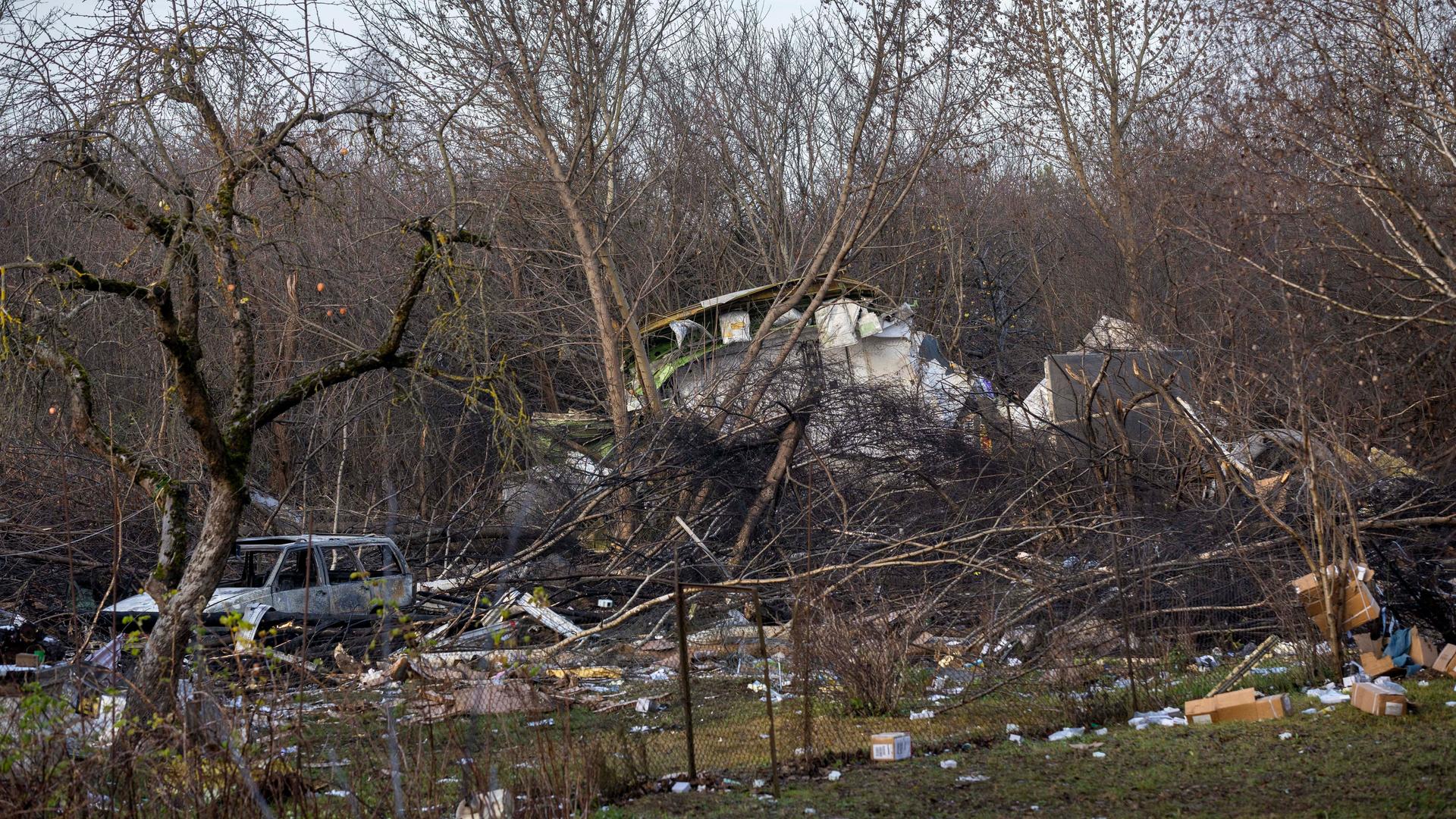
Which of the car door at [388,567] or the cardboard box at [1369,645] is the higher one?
the car door at [388,567]

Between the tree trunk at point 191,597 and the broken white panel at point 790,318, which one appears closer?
the tree trunk at point 191,597

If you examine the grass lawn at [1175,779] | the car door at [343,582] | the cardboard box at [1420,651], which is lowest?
the grass lawn at [1175,779]

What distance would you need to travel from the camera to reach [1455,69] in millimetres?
12359

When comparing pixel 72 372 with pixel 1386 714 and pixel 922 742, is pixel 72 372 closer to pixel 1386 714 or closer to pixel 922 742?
pixel 922 742

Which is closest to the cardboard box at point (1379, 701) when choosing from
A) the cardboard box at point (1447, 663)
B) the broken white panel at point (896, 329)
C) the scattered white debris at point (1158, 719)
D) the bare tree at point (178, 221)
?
the scattered white debris at point (1158, 719)

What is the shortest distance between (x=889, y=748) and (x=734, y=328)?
39.1 feet

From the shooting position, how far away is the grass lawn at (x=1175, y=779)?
17.0 ft

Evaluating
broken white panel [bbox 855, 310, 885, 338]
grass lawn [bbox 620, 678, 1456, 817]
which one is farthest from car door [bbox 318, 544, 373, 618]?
broken white panel [bbox 855, 310, 885, 338]

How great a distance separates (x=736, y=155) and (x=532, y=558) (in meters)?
15.0

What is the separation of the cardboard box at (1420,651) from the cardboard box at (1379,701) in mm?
1197

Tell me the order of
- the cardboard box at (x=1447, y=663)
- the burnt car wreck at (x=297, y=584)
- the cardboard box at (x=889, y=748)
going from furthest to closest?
the burnt car wreck at (x=297, y=584) < the cardboard box at (x=1447, y=663) < the cardboard box at (x=889, y=748)

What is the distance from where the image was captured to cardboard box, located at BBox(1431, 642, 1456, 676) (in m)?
7.64

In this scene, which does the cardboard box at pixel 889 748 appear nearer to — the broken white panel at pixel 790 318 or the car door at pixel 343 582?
the car door at pixel 343 582

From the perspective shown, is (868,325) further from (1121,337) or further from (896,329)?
(1121,337)
